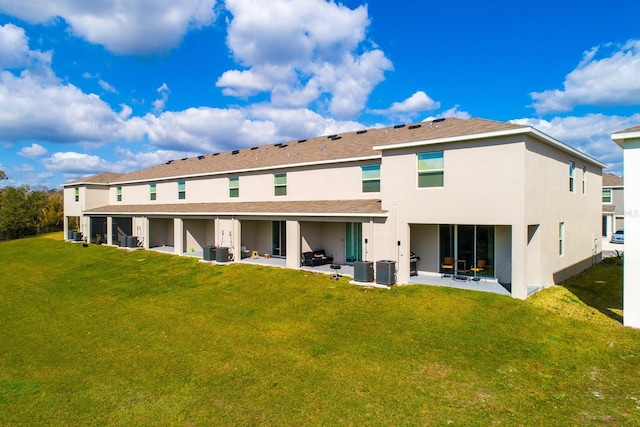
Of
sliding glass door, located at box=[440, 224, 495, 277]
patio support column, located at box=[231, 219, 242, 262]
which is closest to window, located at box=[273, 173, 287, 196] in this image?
patio support column, located at box=[231, 219, 242, 262]

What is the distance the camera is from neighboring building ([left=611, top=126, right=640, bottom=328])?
9977mm

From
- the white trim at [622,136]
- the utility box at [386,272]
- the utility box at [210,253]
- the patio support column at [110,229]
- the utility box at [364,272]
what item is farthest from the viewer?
the patio support column at [110,229]

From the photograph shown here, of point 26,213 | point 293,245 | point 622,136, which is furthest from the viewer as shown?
point 26,213

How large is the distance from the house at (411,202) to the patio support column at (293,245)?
0.05 metres

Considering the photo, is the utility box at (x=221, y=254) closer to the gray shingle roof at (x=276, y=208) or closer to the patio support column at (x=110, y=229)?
the gray shingle roof at (x=276, y=208)

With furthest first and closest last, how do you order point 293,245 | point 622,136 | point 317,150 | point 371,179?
point 317,150
point 293,245
point 371,179
point 622,136

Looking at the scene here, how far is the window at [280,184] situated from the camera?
2126cm

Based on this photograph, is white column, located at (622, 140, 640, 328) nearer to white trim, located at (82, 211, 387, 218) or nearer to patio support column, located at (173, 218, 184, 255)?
white trim, located at (82, 211, 387, 218)

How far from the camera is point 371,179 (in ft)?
57.8

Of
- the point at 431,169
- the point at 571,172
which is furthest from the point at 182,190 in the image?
the point at 571,172

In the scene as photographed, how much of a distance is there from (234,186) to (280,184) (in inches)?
164

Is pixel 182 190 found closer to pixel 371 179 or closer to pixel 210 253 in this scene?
pixel 210 253

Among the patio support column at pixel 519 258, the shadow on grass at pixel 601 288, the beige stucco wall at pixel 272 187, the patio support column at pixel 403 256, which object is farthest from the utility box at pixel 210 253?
the shadow on grass at pixel 601 288

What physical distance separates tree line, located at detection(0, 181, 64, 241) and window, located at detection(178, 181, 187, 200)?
3093cm
